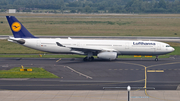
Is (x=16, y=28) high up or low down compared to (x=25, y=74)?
up

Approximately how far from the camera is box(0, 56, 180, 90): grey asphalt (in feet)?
104

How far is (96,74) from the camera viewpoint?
3812 cm

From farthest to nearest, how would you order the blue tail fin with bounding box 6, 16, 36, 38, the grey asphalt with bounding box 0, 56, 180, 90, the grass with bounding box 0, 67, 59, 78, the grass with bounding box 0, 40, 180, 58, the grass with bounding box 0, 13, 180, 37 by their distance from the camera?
the grass with bounding box 0, 13, 180, 37, the grass with bounding box 0, 40, 180, 58, the blue tail fin with bounding box 6, 16, 36, 38, the grass with bounding box 0, 67, 59, 78, the grey asphalt with bounding box 0, 56, 180, 90

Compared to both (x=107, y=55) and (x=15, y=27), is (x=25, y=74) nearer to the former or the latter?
(x=107, y=55)

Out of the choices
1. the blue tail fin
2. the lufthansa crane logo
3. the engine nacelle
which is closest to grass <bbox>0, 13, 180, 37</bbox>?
the blue tail fin

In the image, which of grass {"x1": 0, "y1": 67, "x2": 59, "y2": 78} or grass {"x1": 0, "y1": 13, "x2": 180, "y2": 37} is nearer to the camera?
grass {"x1": 0, "y1": 67, "x2": 59, "y2": 78}

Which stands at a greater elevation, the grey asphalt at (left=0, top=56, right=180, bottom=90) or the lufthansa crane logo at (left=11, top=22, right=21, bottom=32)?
the lufthansa crane logo at (left=11, top=22, right=21, bottom=32)

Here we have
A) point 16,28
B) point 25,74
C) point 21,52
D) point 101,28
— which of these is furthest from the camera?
point 101,28
